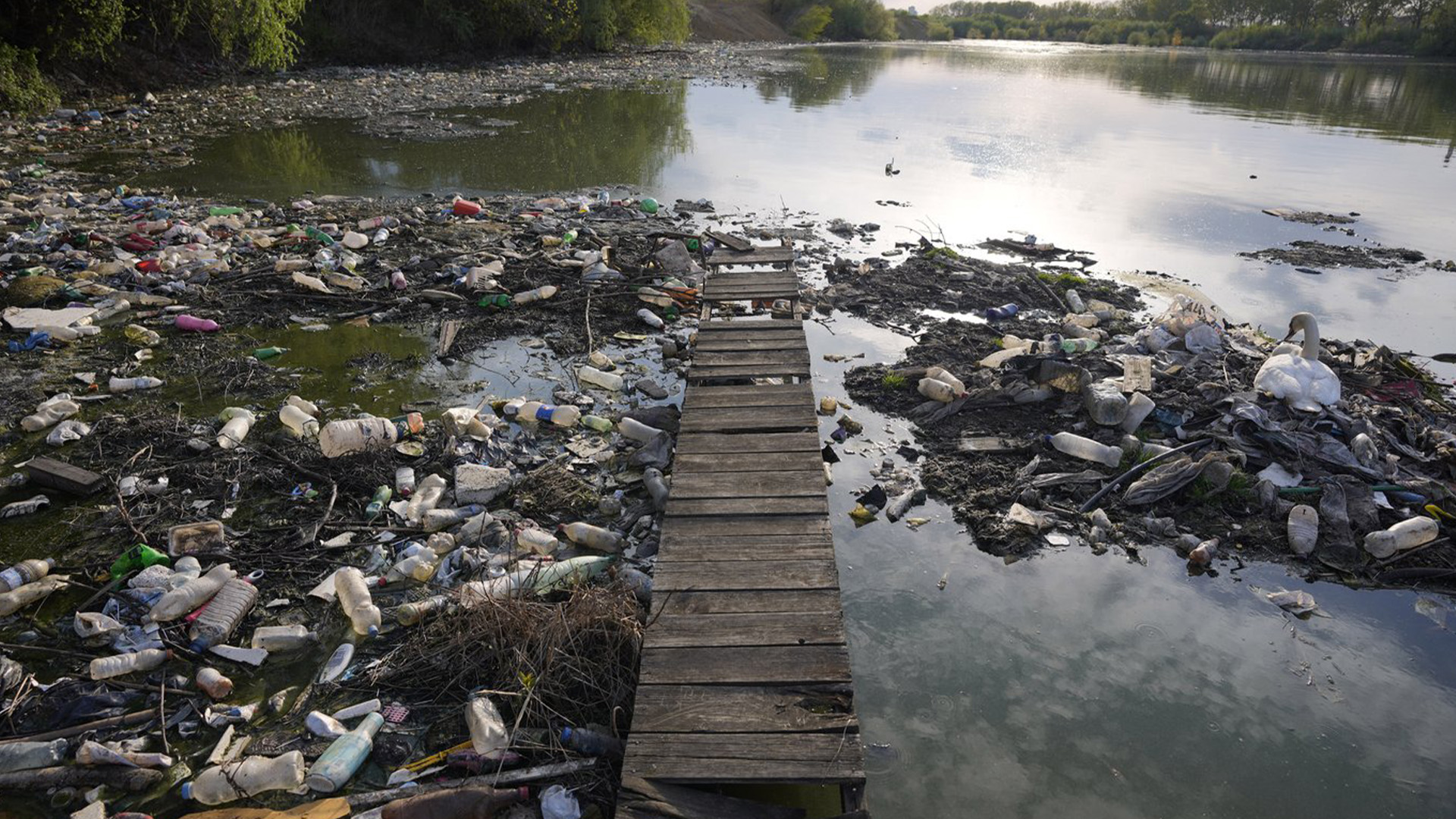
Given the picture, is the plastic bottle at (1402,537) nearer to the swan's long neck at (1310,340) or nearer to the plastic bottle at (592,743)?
the swan's long neck at (1310,340)

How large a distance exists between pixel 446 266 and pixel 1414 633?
7360mm

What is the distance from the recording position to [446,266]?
7.36 meters

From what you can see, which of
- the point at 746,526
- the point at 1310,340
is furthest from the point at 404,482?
the point at 1310,340

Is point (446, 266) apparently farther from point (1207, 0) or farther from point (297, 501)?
point (1207, 0)

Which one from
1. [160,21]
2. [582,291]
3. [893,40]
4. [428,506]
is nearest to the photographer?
[428,506]

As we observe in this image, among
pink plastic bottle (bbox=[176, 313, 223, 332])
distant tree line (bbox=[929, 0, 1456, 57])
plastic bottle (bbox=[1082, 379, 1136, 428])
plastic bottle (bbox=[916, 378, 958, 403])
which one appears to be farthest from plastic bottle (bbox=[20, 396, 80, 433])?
distant tree line (bbox=[929, 0, 1456, 57])

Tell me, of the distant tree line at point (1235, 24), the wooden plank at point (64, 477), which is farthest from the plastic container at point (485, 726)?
the distant tree line at point (1235, 24)

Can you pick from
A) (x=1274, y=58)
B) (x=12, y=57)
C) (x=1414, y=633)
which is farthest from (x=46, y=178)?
(x=1274, y=58)

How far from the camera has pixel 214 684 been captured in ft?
9.95

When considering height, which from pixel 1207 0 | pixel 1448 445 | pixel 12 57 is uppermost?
pixel 1207 0

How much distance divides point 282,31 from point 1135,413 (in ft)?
62.1

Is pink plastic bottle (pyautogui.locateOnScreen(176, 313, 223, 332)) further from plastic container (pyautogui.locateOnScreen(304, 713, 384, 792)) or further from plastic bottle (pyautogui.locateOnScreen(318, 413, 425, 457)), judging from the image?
plastic container (pyautogui.locateOnScreen(304, 713, 384, 792))

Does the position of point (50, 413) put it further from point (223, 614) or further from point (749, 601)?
point (749, 601)

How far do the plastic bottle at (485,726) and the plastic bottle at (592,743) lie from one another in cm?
21
